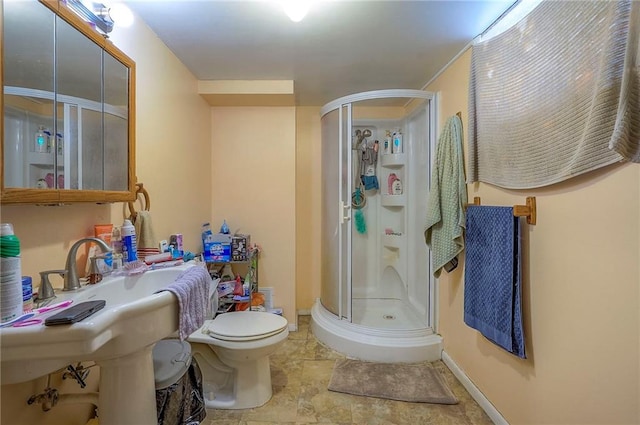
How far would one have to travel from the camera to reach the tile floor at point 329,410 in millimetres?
1481

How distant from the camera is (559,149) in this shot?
3.53 feet

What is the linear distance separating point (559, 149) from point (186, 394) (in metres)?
2.00

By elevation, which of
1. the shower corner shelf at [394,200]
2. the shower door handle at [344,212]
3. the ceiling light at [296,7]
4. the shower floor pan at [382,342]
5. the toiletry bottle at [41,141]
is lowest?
the shower floor pan at [382,342]

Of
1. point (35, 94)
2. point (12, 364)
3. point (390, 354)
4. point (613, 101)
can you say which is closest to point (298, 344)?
point (390, 354)

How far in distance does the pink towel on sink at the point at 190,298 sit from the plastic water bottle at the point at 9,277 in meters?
0.36

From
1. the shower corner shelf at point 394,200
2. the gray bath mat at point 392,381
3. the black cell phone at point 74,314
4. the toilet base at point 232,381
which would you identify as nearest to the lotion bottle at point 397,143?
the shower corner shelf at point 394,200

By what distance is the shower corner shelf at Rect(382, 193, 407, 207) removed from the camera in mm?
2676

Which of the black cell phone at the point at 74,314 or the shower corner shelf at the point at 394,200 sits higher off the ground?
the shower corner shelf at the point at 394,200

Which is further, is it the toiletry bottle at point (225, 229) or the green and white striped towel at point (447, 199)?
the toiletry bottle at point (225, 229)

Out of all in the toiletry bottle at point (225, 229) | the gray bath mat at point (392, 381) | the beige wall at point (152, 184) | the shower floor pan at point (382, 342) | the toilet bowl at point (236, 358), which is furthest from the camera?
the toiletry bottle at point (225, 229)

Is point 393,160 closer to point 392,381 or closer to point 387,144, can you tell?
point 387,144

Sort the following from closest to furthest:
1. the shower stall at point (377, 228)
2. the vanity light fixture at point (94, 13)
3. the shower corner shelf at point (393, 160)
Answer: the vanity light fixture at point (94, 13)
the shower stall at point (377, 228)
the shower corner shelf at point (393, 160)

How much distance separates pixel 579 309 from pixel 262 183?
87.1 inches

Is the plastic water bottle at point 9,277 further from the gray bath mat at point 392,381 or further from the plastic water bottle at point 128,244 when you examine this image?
the gray bath mat at point 392,381
